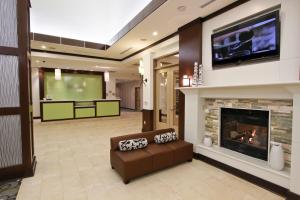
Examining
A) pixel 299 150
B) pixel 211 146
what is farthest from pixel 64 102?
pixel 299 150

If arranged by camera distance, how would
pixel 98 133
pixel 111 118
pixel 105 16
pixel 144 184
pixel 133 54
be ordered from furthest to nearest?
pixel 111 118 < pixel 133 54 < pixel 98 133 < pixel 105 16 < pixel 144 184

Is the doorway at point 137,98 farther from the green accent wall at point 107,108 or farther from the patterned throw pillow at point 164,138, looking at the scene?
the patterned throw pillow at point 164,138

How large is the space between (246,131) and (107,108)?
24.2ft

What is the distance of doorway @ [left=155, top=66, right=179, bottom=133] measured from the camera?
4.95 meters

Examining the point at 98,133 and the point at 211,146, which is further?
the point at 98,133

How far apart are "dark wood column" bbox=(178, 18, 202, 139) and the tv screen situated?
393 mm

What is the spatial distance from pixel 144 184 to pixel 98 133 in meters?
3.72

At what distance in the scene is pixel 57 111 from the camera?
780cm

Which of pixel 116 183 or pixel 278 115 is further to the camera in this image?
pixel 116 183

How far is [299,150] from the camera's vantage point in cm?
205

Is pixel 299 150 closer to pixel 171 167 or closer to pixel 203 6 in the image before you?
pixel 171 167

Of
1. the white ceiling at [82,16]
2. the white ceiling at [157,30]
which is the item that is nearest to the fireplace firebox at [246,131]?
the white ceiling at [157,30]

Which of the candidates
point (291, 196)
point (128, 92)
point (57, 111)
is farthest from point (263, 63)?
point (128, 92)

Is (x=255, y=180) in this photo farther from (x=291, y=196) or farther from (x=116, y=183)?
(x=116, y=183)
